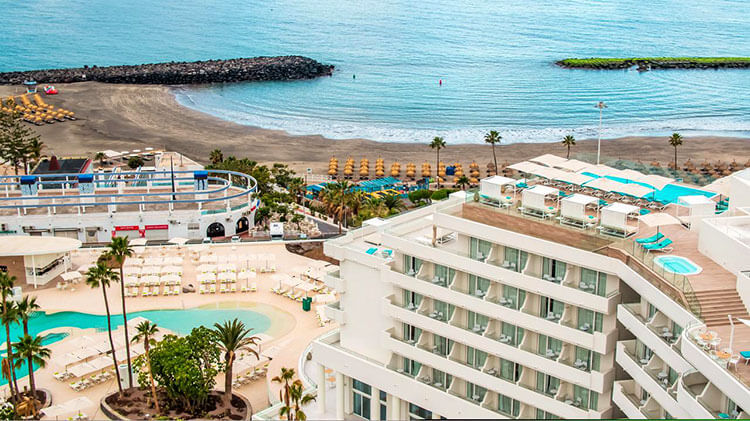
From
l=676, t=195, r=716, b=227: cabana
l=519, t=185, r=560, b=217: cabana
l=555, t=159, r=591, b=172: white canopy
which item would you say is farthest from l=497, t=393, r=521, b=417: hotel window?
l=555, t=159, r=591, b=172: white canopy

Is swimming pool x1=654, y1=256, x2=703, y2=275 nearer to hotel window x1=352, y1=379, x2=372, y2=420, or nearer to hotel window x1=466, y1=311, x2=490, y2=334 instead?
hotel window x1=466, y1=311, x2=490, y2=334

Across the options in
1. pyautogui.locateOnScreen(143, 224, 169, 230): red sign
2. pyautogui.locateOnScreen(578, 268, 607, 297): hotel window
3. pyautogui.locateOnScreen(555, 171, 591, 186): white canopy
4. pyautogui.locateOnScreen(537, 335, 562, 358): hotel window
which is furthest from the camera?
pyautogui.locateOnScreen(143, 224, 169, 230): red sign

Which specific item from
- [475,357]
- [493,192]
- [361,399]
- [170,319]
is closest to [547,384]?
[475,357]

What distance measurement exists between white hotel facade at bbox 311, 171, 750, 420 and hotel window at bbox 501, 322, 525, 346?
4 centimetres

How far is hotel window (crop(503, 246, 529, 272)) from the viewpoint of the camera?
3080 cm

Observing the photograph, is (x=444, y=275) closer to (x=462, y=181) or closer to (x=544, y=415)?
(x=544, y=415)

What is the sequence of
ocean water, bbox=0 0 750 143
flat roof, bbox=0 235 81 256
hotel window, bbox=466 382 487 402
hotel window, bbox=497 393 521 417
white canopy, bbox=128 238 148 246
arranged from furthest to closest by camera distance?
ocean water, bbox=0 0 750 143, white canopy, bbox=128 238 148 246, flat roof, bbox=0 235 81 256, hotel window, bbox=466 382 487 402, hotel window, bbox=497 393 521 417

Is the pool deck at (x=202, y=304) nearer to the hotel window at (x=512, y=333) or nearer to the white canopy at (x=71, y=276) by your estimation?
the white canopy at (x=71, y=276)

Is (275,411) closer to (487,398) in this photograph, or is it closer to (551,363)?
(487,398)

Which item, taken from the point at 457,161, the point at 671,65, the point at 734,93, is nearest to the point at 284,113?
the point at 457,161

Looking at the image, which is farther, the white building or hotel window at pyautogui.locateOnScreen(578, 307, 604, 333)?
the white building

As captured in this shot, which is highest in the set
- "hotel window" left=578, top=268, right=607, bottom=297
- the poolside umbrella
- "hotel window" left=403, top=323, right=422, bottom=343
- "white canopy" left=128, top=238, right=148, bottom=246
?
the poolside umbrella

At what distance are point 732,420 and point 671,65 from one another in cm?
15434

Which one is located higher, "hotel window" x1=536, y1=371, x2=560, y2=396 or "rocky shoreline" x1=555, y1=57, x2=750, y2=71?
"rocky shoreline" x1=555, y1=57, x2=750, y2=71
